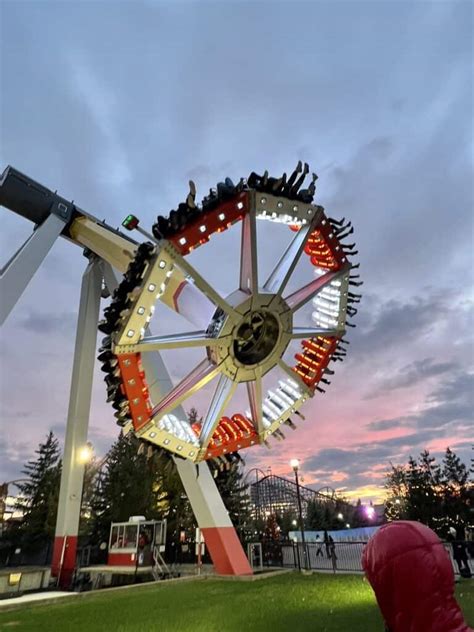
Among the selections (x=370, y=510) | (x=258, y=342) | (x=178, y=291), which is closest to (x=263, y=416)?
(x=258, y=342)

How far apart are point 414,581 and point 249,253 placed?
949cm

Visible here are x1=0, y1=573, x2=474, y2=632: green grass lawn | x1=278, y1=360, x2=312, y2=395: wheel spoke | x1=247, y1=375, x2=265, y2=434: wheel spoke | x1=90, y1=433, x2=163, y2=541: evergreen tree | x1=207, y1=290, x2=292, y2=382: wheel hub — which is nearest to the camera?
x1=0, y1=573, x2=474, y2=632: green grass lawn

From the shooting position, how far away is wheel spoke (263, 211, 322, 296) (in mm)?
12344

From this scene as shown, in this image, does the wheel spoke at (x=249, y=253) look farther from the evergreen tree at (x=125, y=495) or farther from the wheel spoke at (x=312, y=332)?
the evergreen tree at (x=125, y=495)

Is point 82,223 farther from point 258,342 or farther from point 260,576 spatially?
point 260,576

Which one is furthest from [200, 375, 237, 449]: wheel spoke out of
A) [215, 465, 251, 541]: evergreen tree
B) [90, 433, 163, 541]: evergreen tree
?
[90, 433, 163, 541]: evergreen tree

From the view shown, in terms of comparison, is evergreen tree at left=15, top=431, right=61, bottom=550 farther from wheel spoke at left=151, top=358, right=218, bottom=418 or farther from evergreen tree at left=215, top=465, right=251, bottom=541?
wheel spoke at left=151, top=358, right=218, bottom=418

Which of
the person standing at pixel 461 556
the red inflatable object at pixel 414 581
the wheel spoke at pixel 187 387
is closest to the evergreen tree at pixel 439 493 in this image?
the person standing at pixel 461 556

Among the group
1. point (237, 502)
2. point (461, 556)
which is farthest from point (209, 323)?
point (237, 502)

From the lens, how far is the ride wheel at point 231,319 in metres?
10.5

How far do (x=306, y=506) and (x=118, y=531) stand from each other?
52.1m

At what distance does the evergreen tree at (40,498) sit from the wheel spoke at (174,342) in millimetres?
29135

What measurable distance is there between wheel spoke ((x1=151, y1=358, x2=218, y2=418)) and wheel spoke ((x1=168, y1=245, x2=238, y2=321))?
6.00ft

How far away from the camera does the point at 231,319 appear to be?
37.5 feet
